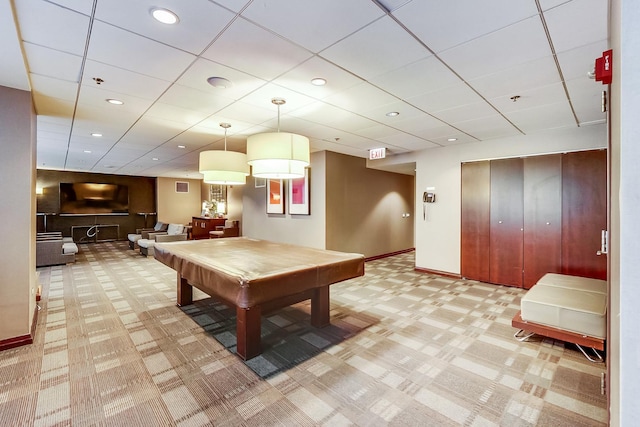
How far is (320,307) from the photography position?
343cm

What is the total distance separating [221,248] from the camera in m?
4.11

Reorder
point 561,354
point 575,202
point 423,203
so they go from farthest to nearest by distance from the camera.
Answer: point 423,203 → point 575,202 → point 561,354

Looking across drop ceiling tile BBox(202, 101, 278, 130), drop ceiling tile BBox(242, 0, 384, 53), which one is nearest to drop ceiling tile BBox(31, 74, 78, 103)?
drop ceiling tile BBox(202, 101, 278, 130)

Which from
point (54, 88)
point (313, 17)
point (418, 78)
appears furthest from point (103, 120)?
point (418, 78)

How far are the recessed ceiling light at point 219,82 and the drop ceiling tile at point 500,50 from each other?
2075mm

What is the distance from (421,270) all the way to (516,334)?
3.16m

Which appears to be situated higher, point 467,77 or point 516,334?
point 467,77

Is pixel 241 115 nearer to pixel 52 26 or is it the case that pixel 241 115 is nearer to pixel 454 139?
pixel 52 26

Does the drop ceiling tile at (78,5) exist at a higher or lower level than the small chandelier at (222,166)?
higher

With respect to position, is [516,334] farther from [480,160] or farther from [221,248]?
[221,248]

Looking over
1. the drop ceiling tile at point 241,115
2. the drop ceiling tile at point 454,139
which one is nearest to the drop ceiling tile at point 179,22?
the drop ceiling tile at point 241,115

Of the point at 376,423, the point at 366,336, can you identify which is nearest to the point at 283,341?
the point at 366,336

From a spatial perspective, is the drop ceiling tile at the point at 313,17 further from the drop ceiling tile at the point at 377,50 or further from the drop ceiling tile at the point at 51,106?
the drop ceiling tile at the point at 51,106

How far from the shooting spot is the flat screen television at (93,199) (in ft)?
34.6
